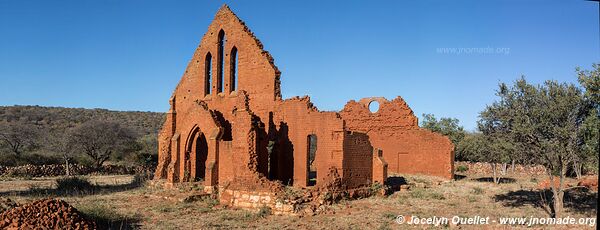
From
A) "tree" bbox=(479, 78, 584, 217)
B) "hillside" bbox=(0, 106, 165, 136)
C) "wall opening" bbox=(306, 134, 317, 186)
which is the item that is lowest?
"wall opening" bbox=(306, 134, 317, 186)

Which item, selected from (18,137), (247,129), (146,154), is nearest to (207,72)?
(247,129)

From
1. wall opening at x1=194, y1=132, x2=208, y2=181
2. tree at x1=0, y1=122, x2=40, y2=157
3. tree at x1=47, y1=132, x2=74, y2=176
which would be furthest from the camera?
tree at x1=0, y1=122, x2=40, y2=157

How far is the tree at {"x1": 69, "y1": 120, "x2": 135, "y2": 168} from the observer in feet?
119

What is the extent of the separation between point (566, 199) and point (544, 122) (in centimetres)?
680

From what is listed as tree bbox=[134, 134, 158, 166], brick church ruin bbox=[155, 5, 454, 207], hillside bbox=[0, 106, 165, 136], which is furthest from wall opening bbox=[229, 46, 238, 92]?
hillside bbox=[0, 106, 165, 136]

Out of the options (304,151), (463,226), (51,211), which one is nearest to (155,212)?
(51,211)

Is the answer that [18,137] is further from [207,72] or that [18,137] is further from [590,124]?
[590,124]

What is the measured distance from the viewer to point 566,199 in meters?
17.7

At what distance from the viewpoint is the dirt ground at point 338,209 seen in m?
13.6

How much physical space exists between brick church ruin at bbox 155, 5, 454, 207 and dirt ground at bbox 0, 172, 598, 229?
115cm

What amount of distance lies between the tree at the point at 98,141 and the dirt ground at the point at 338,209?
1481cm

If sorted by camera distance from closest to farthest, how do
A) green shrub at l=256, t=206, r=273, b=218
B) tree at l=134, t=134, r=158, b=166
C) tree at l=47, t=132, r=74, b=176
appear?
green shrub at l=256, t=206, r=273, b=218, tree at l=47, t=132, r=74, b=176, tree at l=134, t=134, r=158, b=166

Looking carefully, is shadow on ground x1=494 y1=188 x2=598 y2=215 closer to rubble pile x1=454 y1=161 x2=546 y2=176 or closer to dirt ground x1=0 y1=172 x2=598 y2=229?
dirt ground x1=0 y1=172 x2=598 y2=229

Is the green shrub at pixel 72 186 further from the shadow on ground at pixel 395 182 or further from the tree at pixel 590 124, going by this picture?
the tree at pixel 590 124
